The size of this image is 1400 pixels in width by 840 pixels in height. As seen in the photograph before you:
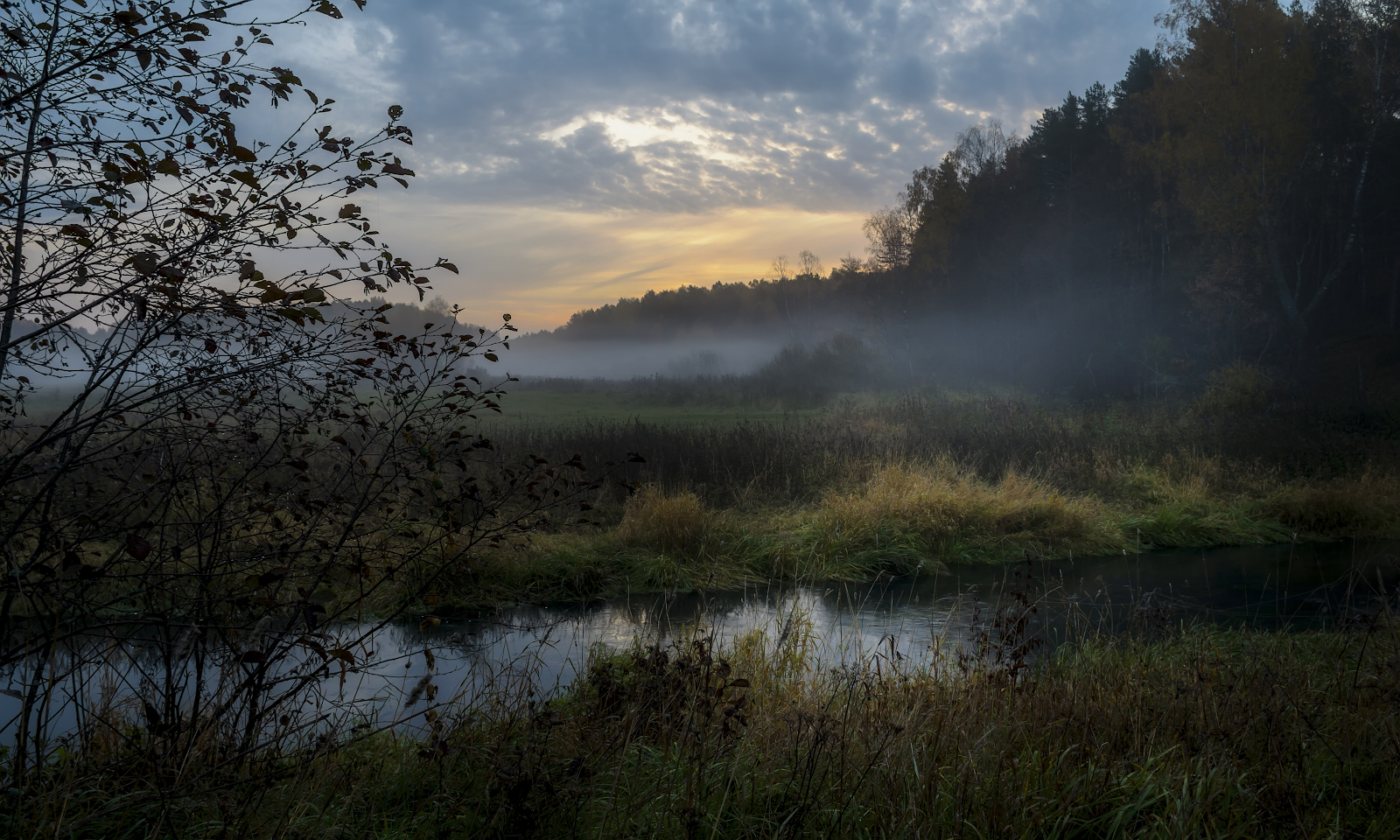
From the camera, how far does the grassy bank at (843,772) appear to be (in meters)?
2.69

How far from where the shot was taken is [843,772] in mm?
2662

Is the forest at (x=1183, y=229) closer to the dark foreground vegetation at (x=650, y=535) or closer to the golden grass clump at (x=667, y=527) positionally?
the dark foreground vegetation at (x=650, y=535)

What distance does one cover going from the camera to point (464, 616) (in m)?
7.69

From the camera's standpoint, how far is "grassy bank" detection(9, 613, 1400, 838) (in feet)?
8.84

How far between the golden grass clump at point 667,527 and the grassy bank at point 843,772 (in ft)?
16.2

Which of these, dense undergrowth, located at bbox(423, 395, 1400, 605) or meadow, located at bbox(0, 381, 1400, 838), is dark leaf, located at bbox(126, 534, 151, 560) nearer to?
meadow, located at bbox(0, 381, 1400, 838)

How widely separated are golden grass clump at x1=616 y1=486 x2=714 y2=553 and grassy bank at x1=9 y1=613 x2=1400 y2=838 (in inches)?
195

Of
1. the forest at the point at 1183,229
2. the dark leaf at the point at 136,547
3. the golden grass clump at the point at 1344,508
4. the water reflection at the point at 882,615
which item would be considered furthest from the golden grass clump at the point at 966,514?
the forest at the point at 1183,229

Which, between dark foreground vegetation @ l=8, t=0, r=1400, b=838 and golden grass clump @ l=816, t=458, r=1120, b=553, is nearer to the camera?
dark foreground vegetation @ l=8, t=0, r=1400, b=838

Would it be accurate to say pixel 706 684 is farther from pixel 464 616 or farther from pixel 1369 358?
pixel 1369 358

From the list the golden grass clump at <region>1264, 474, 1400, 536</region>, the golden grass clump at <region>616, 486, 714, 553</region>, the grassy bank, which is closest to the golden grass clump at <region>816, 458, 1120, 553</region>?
the golden grass clump at <region>616, 486, 714, 553</region>

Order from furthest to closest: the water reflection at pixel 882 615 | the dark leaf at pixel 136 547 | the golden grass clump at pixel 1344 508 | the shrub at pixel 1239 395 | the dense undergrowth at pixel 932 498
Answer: the shrub at pixel 1239 395 < the golden grass clump at pixel 1344 508 < the dense undergrowth at pixel 932 498 < the water reflection at pixel 882 615 < the dark leaf at pixel 136 547

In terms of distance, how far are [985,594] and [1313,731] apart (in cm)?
520

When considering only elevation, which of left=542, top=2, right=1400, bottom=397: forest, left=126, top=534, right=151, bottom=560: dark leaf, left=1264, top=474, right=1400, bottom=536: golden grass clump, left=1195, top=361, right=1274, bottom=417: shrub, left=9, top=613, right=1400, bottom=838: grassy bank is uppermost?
left=542, top=2, right=1400, bottom=397: forest
